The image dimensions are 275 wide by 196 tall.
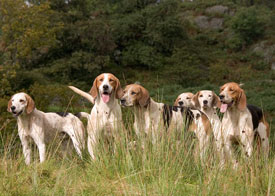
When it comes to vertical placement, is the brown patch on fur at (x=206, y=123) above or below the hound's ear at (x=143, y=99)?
below

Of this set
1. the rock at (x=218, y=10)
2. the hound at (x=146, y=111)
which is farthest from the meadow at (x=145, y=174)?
the rock at (x=218, y=10)

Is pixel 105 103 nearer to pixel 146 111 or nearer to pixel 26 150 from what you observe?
pixel 146 111

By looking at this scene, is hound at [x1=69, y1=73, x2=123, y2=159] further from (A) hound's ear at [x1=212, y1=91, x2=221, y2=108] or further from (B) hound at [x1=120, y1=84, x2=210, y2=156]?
(A) hound's ear at [x1=212, y1=91, x2=221, y2=108]

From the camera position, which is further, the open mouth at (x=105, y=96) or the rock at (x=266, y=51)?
the rock at (x=266, y=51)

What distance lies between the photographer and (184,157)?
204 inches

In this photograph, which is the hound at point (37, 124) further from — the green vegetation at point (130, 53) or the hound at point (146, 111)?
the green vegetation at point (130, 53)

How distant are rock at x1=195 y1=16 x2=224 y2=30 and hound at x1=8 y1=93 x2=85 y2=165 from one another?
1519 inches

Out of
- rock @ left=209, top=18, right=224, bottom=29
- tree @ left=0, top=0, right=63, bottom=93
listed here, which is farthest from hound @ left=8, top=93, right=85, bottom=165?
rock @ left=209, top=18, right=224, bottom=29

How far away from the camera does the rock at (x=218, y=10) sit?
154ft

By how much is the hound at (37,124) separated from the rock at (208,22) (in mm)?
38582

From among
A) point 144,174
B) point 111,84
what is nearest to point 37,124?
point 111,84

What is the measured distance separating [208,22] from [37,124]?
132 feet

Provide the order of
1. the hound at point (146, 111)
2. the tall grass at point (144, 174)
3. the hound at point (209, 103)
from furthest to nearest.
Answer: the hound at point (209, 103)
the hound at point (146, 111)
the tall grass at point (144, 174)

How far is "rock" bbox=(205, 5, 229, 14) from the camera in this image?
46825 mm
